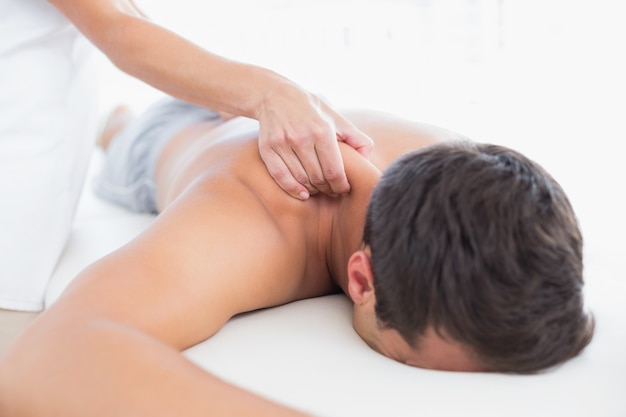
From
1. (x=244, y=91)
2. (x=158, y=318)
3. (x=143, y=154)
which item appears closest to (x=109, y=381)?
(x=158, y=318)

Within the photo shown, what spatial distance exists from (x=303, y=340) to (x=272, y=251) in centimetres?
14

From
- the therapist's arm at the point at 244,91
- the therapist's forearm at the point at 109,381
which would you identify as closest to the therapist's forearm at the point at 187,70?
the therapist's arm at the point at 244,91

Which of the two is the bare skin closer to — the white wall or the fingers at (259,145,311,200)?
the fingers at (259,145,311,200)

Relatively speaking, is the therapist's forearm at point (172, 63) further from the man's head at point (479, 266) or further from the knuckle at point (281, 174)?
the man's head at point (479, 266)

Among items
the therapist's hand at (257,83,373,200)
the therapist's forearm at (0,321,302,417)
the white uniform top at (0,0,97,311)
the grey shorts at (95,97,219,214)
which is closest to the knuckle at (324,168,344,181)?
the therapist's hand at (257,83,373,200)

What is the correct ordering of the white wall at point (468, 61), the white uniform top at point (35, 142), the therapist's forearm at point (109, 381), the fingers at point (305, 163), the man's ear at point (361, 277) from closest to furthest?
the therapist's forearm at point (109, 381)
the man's ear at point (361, 277)
the fingers at point (305, 163)
the white uniform top at point (35, 142)
the white wall at point (468, 61)

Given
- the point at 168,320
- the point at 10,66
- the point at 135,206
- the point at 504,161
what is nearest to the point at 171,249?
the point at 168,320

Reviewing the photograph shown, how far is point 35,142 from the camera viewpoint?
142cm

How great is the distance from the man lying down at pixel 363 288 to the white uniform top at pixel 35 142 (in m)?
0.37

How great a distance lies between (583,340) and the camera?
38.1 inches

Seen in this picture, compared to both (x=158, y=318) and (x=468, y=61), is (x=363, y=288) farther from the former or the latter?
(x=468, y=61)

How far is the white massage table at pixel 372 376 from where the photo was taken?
88 cm

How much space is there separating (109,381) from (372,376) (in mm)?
297

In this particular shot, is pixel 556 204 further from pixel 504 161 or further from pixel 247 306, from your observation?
pixel 247 306
